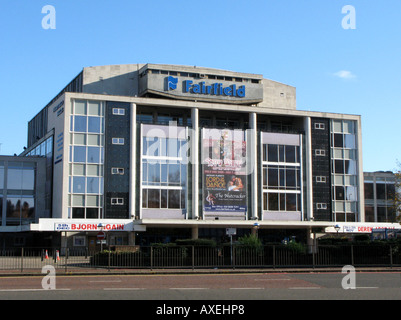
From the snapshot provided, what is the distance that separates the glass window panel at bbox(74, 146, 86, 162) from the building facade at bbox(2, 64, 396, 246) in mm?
98

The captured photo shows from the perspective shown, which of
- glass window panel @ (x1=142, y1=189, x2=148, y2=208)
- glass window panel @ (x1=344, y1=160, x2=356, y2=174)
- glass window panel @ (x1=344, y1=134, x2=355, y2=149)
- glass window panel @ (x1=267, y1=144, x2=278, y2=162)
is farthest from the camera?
glass window panel @ (x1=344, y1=134, x2=355, y2=149)

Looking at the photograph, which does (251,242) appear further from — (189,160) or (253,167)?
(253,167)

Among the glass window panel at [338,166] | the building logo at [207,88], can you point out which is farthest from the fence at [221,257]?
the glass window panel at [338,166]

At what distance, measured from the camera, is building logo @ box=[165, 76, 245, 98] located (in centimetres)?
5994

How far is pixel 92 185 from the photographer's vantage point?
2181 inches

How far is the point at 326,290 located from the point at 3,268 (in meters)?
18.5

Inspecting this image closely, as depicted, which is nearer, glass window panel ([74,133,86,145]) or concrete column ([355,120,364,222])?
glass window panel ([74,133,86,145])

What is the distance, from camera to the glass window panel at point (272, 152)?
60875 mm

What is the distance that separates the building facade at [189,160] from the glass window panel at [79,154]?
0.10 meters

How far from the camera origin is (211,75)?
62.4 m

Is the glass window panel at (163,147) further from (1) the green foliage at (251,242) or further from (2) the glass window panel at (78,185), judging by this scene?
(1) the green foliage at (251,242)

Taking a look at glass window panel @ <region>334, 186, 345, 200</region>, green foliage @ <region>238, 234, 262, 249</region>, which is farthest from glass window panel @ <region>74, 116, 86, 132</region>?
glass window panel @ <region>334, 186, 345, 200</region>

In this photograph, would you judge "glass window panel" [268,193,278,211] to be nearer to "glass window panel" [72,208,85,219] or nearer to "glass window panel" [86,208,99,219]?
"glass window panel" [86,208,99,219]

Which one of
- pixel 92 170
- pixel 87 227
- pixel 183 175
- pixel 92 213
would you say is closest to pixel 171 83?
pixel 183 175
